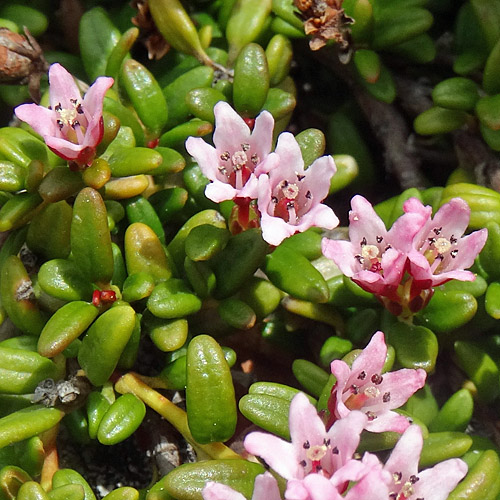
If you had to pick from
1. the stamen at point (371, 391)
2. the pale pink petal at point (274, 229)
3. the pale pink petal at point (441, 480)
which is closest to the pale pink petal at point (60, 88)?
the pale pink petal at point (274, 229)

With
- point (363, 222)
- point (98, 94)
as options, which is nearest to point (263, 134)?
point (363, 222)

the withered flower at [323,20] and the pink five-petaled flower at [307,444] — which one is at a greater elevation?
the withered flower at [323,20]

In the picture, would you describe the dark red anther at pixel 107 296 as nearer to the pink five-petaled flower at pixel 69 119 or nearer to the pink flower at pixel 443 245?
the pink five-petaled flower at pixel 69 119

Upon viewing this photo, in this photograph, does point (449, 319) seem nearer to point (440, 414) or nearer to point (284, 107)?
point (440, 414)

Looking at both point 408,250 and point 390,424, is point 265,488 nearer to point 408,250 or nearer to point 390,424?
point 390,424

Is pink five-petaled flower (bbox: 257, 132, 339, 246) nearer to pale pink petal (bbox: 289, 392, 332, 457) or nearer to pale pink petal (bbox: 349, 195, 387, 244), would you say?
pale pink petal (bbox: 349, 195, 387, 244)

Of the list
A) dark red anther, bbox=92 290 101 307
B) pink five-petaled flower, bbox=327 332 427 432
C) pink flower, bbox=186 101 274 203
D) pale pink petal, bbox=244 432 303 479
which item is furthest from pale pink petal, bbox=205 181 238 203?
pale pink petal, bbox=244 432 303 479
